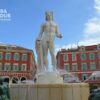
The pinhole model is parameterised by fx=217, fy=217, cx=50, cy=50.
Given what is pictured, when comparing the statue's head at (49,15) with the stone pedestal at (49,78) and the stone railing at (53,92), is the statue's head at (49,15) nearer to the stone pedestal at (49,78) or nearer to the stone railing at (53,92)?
the stone pedestal at (49,78)

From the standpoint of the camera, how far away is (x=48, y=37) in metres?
10.5

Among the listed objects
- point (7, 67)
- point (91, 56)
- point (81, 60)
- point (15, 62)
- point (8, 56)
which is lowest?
point (7, 67)

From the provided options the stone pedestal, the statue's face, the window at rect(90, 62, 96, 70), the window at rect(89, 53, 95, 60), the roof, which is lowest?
the stone pedestal

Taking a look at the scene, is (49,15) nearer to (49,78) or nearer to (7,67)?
(49,78)

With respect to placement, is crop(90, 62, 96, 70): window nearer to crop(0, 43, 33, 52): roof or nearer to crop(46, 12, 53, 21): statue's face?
crop(0, 43, 33, 52): roof

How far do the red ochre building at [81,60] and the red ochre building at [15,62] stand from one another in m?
8.30

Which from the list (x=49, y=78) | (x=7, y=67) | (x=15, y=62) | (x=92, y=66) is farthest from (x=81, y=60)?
(x=49, y=78)

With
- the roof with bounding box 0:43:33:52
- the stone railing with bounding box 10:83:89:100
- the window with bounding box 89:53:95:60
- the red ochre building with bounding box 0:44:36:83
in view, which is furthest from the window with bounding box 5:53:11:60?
the stone railing with bounding box 10:83:89:100

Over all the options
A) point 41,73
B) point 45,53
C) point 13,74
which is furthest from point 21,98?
point 13,74

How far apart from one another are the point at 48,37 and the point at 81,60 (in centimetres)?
4426

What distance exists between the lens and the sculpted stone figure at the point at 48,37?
1041 cm

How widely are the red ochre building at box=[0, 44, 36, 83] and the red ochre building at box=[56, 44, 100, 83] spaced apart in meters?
8.30

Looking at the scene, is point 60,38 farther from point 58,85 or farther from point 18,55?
point 18,55

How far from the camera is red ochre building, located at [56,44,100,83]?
5294 centimetres
